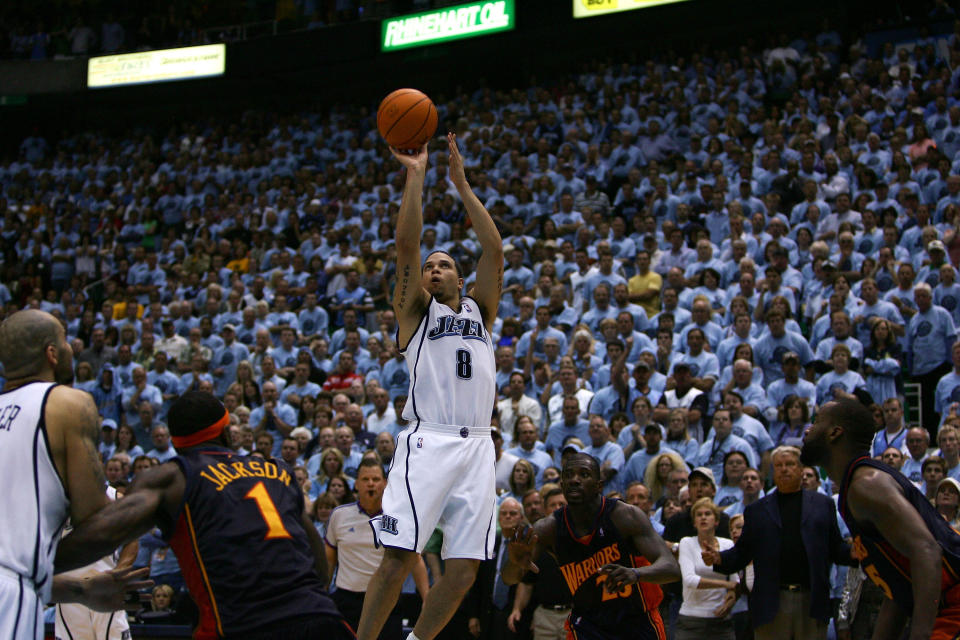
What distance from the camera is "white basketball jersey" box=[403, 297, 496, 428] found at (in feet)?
18.8

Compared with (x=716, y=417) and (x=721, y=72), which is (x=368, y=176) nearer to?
(x=721, y=72)

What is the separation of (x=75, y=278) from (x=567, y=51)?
38.7 ft

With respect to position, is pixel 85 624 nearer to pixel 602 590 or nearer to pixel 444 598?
pixel 444 598

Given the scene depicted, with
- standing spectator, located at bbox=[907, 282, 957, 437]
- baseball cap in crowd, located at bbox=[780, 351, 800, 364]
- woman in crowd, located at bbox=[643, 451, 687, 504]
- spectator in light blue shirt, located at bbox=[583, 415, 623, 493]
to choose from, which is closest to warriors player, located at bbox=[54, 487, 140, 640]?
spectator in light blue shirt, located at bbox=[583, 415, 623, 493]

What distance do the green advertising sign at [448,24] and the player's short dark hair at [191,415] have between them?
60.1ft

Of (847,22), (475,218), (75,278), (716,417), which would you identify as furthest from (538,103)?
(475,218)

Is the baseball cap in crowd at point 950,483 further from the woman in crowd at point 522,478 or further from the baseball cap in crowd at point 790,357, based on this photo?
the woman in crowd at point 522,478

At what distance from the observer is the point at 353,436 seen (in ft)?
40.5

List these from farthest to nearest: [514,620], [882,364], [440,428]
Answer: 1. [882,364]
2. [514,620]
3. [440,428]

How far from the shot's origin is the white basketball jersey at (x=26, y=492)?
3930 mm

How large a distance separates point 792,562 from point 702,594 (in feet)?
4.57

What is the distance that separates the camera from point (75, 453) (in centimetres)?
398

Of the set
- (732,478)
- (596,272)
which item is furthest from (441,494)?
(596,272)

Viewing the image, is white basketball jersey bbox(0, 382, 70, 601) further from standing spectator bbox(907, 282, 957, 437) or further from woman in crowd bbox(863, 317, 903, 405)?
standing spectator bbox(907, 282, 957, 437)
